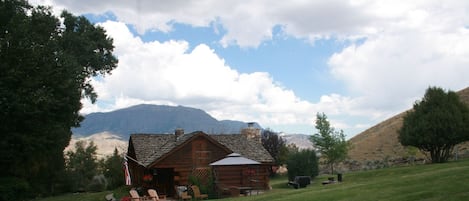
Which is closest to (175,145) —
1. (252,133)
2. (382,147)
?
(252,133)

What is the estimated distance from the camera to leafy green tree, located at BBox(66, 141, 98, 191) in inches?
2312

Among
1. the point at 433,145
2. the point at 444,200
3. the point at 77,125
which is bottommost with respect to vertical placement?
the point at 444,200

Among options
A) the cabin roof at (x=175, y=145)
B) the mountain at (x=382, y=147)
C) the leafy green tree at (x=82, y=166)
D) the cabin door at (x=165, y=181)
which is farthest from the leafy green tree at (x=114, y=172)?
the mountain at (x=382, y=147)

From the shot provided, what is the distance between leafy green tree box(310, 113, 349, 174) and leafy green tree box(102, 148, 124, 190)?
19.6 metres

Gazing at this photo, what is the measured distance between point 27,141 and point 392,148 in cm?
5194

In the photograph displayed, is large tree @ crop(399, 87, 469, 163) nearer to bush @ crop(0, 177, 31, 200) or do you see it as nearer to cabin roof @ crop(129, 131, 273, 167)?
cabin roof @ crop(129, 131, 273, 167)

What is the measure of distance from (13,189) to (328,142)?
92.1ft

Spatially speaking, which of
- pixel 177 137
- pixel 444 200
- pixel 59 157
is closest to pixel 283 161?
pixel 177 137

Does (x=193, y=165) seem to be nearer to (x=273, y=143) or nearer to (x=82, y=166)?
(x=273, y=143)

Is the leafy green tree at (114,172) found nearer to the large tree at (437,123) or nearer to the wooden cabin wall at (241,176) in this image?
the wooden cabin wall at (241,176)

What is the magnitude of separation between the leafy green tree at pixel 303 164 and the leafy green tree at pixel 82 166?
26359mm

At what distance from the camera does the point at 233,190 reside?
119 ft

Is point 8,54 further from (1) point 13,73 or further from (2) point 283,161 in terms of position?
(2) point 283,161

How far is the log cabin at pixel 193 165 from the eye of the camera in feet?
126
